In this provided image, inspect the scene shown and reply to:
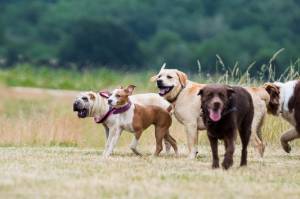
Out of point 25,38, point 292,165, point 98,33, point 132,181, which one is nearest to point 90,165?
point 132,181

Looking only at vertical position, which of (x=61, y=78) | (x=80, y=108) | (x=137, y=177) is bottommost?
(x=137, y=177)

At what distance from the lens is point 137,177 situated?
1331cm

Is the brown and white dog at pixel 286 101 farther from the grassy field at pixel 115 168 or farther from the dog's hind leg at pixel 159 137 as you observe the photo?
the dog's hind leg at pixel 159 137

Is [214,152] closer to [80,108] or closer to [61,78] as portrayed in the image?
[80,108]

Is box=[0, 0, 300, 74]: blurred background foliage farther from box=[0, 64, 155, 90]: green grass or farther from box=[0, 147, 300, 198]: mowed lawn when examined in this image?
box=[0, 147, 300, 198]: mowed lawn

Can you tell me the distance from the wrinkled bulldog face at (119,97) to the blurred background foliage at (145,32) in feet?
121

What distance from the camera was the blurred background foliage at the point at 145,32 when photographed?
198ft

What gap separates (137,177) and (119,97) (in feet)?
10.2

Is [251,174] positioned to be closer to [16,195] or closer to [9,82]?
[16,195]

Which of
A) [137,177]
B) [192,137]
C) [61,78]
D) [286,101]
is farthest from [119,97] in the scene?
[61,78]

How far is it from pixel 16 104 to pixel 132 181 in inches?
739

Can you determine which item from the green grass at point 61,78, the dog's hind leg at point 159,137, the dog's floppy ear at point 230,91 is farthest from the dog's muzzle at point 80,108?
the green grass at point 61,78

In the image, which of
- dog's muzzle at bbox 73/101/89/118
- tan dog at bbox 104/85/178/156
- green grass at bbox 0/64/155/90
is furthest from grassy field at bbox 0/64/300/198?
green grass at bbox 0/64/155/90

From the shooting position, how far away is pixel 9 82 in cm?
4181
